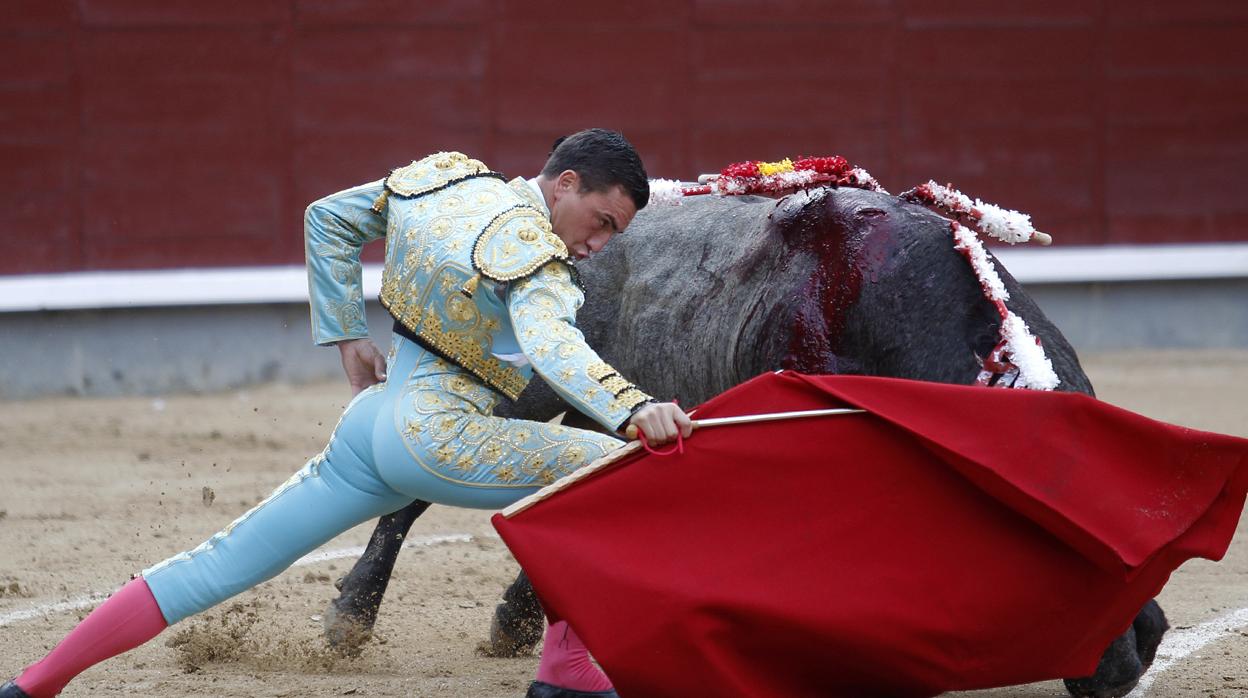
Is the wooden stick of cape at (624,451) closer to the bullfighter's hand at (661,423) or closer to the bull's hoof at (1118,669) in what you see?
the bullfighter's hand at (661,423)

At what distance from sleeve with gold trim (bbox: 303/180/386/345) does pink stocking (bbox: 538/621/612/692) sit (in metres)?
0.63

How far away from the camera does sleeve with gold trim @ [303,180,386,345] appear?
8.69 feet

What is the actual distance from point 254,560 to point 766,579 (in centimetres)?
80

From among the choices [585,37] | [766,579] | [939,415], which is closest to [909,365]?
[939,415]

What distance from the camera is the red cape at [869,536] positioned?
2.17 m

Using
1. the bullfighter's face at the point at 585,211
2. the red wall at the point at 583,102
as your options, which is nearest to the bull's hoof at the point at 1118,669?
the bullfighter's face at the point at 585,211

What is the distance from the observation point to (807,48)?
24.2 ft

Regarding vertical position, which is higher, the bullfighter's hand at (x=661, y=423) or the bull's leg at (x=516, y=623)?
the bullfighter's hand at (x=661, y=423)

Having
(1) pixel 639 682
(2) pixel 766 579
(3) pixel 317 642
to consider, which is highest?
(2) pixel 766 579

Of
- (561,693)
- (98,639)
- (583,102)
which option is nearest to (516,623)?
(561,693)

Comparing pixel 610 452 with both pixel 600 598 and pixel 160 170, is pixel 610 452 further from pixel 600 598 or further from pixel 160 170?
pixel 160 170

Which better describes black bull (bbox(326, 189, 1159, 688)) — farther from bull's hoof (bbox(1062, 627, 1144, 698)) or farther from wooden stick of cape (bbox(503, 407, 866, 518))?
wooden stick of cape (bbox(503, 407, 866, 518))

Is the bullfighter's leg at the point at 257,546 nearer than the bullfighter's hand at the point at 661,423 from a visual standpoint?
No

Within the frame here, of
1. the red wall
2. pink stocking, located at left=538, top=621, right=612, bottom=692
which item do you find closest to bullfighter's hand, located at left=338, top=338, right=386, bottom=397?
pink stocking, located at left=538, top=621, right=612, bottom=692
